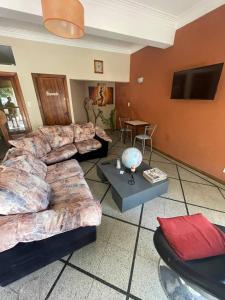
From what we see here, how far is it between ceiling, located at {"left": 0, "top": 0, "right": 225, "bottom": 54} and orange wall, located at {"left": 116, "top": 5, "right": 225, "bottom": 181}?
7.9 inches

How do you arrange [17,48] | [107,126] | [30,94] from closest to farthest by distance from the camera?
[17,48] < [30,94] < [107,126]

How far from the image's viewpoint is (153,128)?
3709 mm

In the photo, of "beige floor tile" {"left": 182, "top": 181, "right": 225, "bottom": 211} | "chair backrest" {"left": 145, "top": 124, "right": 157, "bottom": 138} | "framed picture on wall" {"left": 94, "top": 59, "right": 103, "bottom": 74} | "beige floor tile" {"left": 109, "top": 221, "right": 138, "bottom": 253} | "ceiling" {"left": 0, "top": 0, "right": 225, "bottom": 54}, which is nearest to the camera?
"beige floor tile" {"left": 109, "top": 221, "right": 138, "bottom": 253}

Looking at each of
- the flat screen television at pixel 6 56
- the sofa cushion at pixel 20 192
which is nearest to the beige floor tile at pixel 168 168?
the sofa cushion at pixel 20 192

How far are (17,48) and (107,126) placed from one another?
3.76 metres

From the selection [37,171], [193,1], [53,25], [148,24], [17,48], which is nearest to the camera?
[53,25]

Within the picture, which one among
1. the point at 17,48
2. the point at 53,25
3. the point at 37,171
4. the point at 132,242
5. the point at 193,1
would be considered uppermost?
the point at 193,1

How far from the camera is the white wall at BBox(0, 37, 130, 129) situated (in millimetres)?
3369

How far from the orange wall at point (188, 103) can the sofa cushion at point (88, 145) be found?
5.66 feet

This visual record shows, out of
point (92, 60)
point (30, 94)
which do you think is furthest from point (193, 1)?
point (30, 94)

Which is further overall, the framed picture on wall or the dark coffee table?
the framed picture on wall

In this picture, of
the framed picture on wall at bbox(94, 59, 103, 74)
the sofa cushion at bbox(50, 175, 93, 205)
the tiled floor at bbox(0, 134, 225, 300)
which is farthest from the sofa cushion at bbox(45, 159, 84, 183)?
the framed picture on wall at bbox(94, 59, 103, 74)

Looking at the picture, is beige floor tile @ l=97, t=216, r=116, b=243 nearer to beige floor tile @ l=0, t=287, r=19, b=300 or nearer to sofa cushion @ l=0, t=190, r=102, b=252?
sofa cushion @ l=0, t=190, r=102, b=252

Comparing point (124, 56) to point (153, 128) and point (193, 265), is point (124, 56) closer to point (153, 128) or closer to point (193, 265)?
point (153, 128)
